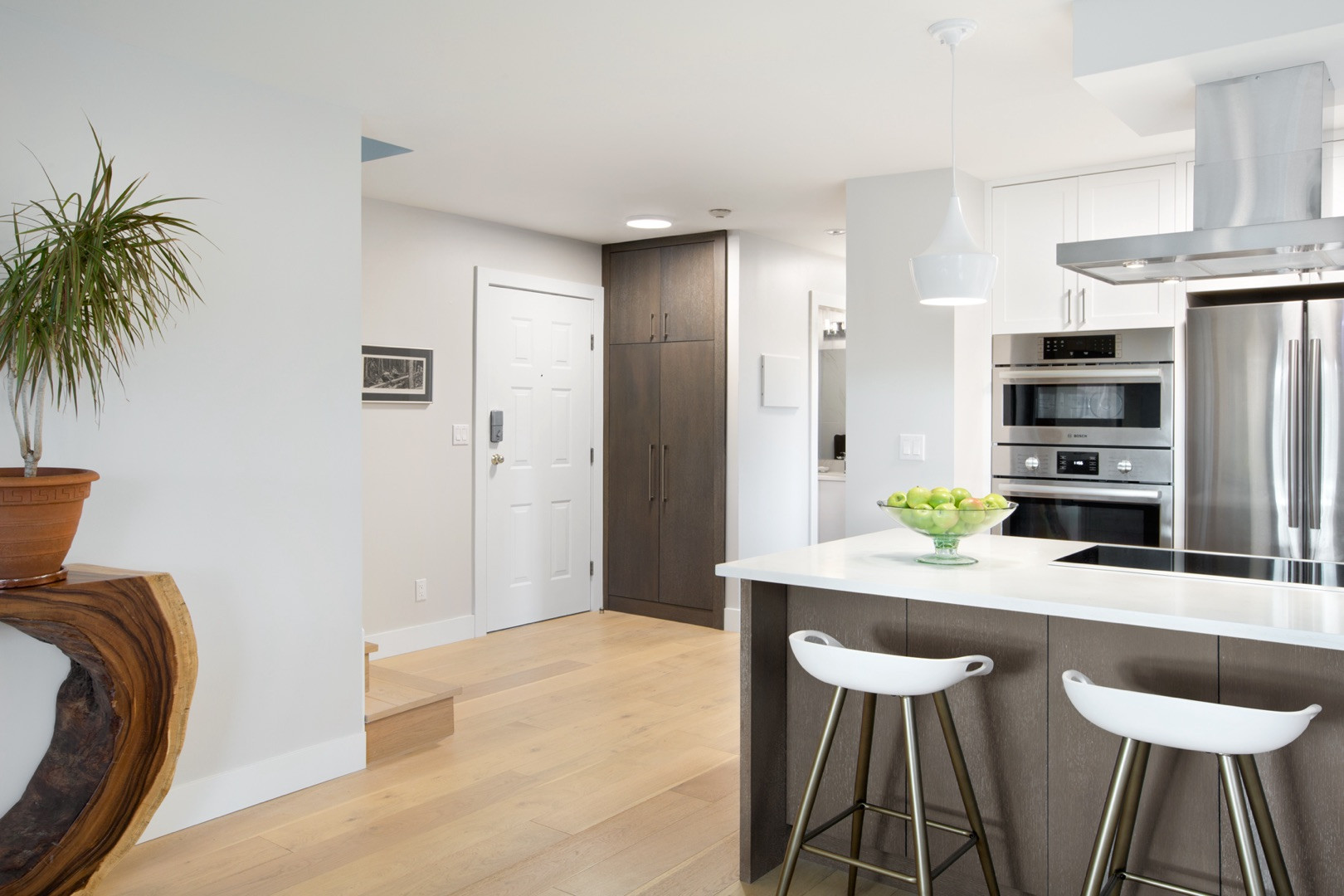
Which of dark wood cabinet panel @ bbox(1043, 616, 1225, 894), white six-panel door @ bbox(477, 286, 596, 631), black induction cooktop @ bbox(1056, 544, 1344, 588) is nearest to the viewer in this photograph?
dark wood cabinet panel @ bbox(1043, 616, 1225, 894)

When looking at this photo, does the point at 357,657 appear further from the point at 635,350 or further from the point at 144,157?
the point at 635,350

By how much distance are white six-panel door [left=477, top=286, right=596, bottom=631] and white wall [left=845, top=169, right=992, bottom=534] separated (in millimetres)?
1995

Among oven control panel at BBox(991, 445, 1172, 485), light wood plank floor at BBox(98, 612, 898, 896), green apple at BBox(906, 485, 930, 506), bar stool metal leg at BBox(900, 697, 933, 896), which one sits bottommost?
light wood plank floor at BBox(98, 612, 898, 896)

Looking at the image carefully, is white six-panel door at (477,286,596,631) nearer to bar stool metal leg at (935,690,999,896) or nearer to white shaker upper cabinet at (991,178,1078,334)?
white shaker upper cabinet at (991,178,1078,334)

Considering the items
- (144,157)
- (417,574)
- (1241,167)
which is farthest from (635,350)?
(1241,167)

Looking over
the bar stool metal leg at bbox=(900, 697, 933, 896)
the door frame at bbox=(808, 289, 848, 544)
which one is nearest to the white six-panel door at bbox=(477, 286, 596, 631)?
the door frame at bbox=(808, 289, 848, 544)

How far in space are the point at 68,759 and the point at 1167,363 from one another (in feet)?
12.8

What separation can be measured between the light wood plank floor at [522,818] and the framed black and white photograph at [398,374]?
1490 millimetres

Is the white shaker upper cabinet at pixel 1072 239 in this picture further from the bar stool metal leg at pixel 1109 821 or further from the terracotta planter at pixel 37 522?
the terracotta planter at pixel 37 522

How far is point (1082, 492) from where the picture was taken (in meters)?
4.04

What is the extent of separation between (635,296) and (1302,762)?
448cm

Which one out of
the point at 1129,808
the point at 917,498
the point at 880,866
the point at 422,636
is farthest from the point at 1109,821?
the point at 422,636

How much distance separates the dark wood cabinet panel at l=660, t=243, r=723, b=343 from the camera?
18.3 ft

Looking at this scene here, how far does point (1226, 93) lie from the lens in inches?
105
